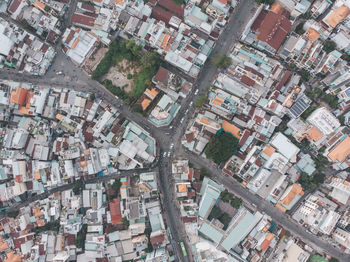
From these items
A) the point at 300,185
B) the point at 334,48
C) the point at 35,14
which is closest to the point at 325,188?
the point at 300,185

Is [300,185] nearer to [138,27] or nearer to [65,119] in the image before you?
[138,27]

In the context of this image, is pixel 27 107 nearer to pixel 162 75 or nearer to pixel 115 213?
pixel 115 213

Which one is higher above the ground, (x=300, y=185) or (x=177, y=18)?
(x=177, y=18)

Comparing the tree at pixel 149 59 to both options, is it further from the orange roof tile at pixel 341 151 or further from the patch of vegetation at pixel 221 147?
the orange roof tile at pixel 341 151

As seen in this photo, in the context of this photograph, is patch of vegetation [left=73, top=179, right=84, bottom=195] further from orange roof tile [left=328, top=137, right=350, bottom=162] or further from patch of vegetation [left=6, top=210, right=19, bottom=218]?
orange roof tile [left=328, top=137, right=350, bottom=162]

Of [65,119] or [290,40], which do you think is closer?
[290,40]

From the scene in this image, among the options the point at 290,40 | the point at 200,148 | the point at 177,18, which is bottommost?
the point at 200,148
